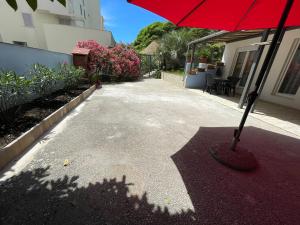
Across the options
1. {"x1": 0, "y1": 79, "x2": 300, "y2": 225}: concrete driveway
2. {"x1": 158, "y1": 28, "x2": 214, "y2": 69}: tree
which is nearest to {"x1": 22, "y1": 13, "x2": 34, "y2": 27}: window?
{"x1": 158, "y1": 28, "x2": 214, "y2": 69}: tree

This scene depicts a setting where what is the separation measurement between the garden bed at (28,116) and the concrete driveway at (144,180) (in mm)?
423

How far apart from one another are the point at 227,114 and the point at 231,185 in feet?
11.8

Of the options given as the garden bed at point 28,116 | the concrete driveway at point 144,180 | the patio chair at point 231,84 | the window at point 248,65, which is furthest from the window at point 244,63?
the garden bed at point 28,116

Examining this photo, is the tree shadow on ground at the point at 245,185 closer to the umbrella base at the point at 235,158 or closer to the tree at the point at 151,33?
the umbrella base at the point at 235,158

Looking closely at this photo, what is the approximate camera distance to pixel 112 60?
10.4 m

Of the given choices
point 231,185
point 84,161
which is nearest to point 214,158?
point 231,185

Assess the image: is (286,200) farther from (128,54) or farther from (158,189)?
(128,54)

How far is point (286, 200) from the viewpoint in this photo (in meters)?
2.06

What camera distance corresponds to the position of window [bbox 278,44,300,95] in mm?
6102

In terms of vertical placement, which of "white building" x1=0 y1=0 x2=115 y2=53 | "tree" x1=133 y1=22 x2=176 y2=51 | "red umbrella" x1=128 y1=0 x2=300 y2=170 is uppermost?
"tree" x1=133 y1=22 x2=176 y2=51

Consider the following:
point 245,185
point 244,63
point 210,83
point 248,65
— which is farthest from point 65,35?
point 245,185

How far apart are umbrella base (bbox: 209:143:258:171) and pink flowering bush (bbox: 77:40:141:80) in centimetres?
894

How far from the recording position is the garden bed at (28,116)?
2749mm

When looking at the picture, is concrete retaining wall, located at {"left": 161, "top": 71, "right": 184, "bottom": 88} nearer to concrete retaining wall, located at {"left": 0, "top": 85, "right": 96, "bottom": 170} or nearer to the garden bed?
the garden bed
